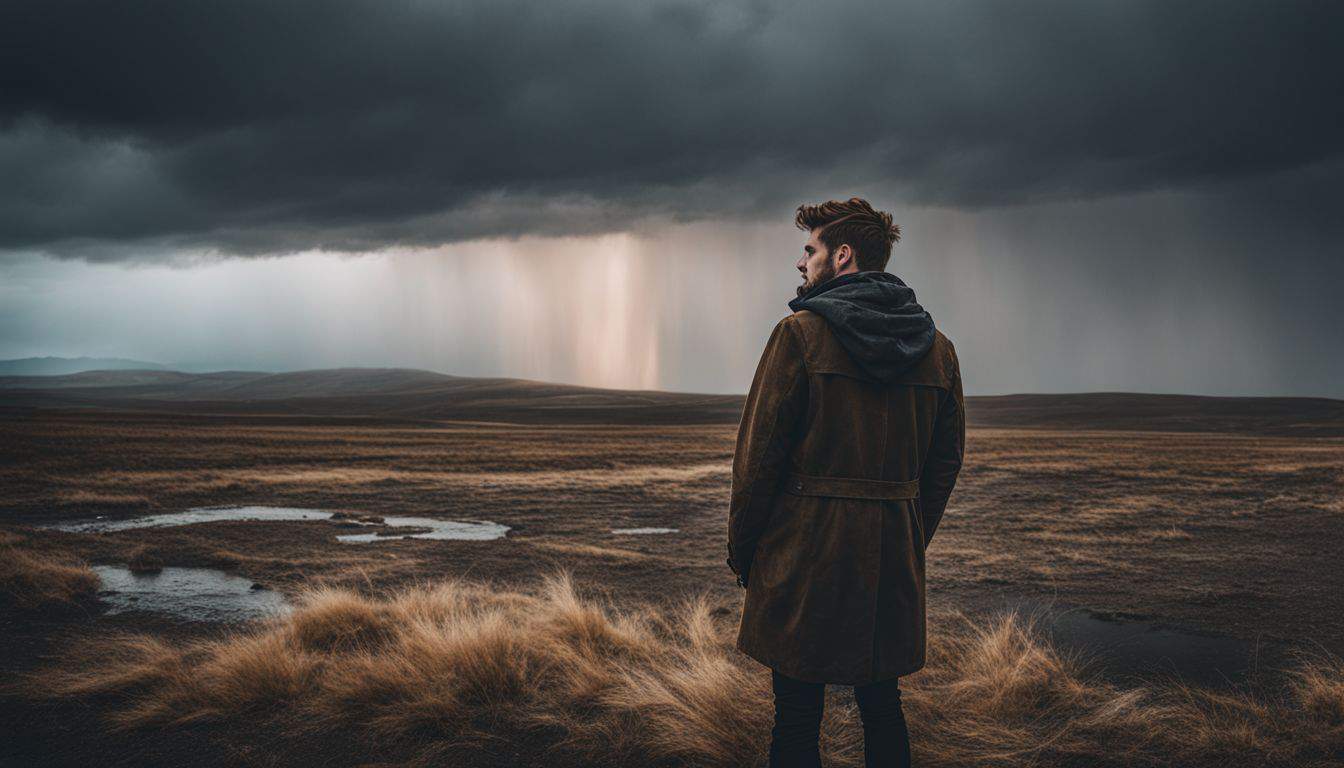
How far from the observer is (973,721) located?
439 cm

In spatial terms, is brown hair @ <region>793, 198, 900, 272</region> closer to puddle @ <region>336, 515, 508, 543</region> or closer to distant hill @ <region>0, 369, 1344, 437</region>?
puddle @ <region>336, 515, 508, 543</region>

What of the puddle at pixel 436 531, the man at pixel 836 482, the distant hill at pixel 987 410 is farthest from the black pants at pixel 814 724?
the distant hill at pixel 987 410

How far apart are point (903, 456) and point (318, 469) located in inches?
1103

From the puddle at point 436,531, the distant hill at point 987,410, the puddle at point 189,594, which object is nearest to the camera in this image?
the puddle at point 189,594

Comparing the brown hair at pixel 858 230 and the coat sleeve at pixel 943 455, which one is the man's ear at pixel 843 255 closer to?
the brown hair at pixel 858 230

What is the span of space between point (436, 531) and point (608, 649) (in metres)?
9.69

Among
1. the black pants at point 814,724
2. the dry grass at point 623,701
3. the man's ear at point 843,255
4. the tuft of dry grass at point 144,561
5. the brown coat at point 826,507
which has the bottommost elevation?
the tuft of dry grass at point 144,561

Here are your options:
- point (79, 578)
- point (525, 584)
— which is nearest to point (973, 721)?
point (525, 584)

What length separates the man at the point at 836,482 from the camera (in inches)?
101

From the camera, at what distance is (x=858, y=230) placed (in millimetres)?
2732

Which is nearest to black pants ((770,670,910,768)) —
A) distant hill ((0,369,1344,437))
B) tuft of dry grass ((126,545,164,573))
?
tuft of dry grass ((126,545,164,573))

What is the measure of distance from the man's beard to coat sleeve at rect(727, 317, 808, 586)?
0.32 m

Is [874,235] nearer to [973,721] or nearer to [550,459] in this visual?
[973,721]

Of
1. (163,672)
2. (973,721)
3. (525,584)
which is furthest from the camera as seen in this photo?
(525,584)
